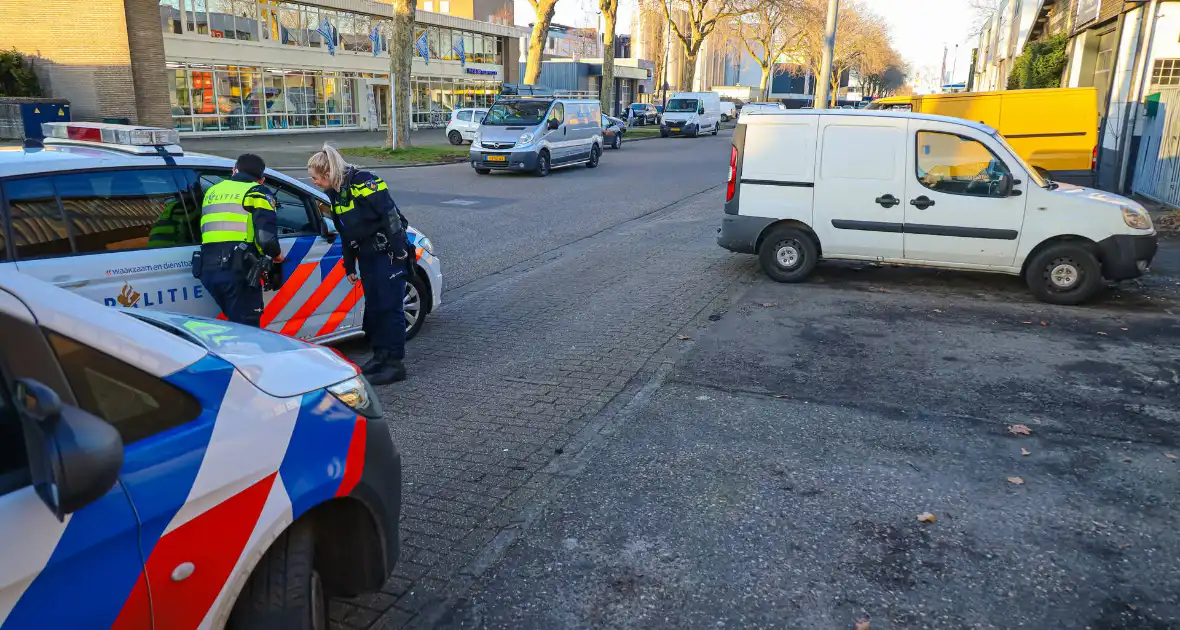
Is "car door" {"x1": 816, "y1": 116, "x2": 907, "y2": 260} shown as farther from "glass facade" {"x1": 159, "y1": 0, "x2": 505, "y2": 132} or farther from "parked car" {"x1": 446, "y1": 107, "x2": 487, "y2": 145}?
"glass facade" {"x1": 159, "y1": 0, "x2": 505, "y2": 132}

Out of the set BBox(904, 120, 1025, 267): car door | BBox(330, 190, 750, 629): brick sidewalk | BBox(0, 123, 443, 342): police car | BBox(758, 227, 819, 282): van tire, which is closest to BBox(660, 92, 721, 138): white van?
BBox(330, 190, 750, 629): brick sidewalk

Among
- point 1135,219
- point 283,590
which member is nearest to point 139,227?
point 283,590

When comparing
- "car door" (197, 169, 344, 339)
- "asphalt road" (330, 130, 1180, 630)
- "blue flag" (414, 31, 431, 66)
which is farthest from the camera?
"blue flag" (414, 31, 431, 66)

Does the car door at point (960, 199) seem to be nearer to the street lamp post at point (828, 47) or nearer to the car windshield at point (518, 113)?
the car windshield at point (518, 113)

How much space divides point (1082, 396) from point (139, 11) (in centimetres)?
3045

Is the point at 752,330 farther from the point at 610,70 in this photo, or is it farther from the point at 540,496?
the point at 610,70

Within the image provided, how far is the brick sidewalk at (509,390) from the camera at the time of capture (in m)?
3.67

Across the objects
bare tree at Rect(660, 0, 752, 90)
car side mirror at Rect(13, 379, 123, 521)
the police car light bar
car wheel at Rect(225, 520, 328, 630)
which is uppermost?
bare tree at Rect(660, 0, 752, 90)

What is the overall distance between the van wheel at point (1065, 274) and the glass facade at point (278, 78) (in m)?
31.1

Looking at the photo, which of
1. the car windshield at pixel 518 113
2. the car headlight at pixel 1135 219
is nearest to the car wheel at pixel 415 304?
the car headlight at pixel 1135 219

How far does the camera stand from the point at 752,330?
7316 mm

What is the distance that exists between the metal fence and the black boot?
1461cm

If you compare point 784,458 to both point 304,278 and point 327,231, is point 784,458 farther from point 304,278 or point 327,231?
point 327,231

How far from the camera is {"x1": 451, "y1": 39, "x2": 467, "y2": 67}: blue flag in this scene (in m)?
46.6
